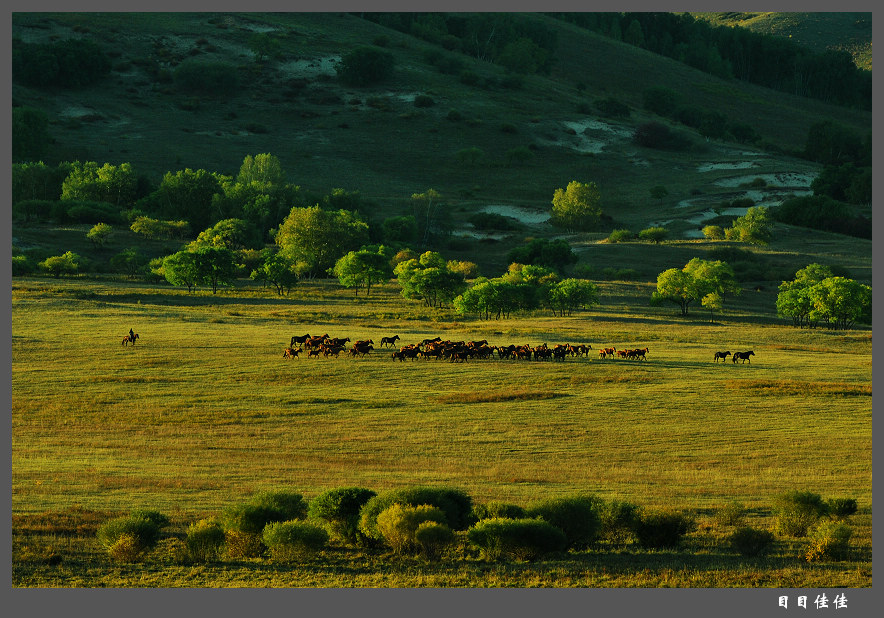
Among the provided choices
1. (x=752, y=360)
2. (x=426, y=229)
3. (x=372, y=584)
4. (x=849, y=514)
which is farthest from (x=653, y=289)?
(x=372, y=584)

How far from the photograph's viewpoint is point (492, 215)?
164875 mm

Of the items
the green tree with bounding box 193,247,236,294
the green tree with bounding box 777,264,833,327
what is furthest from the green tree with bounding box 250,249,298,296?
the green tree with bounding box 777,264,833,327

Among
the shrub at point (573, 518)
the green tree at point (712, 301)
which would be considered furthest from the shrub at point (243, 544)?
the green tree at point (712, 301)

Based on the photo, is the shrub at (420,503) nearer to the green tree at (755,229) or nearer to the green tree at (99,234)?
the green tree at (99,234)

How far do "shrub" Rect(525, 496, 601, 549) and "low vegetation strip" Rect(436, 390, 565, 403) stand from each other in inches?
817

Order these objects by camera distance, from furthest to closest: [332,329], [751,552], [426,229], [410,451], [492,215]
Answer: [492,215], [426,229], [332,329], [410,451], [751,552]

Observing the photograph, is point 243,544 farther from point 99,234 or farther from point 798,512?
point 99,234

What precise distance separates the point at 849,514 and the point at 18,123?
181331 millimetres

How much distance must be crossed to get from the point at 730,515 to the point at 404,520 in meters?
9.96

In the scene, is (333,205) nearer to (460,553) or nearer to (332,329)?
(332,329)

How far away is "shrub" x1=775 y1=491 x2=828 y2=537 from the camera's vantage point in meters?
27.3

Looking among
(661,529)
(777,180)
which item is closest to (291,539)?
(661,529)

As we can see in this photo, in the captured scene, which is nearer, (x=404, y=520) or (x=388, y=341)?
(x=404, y=520)

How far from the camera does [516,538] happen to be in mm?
24734
